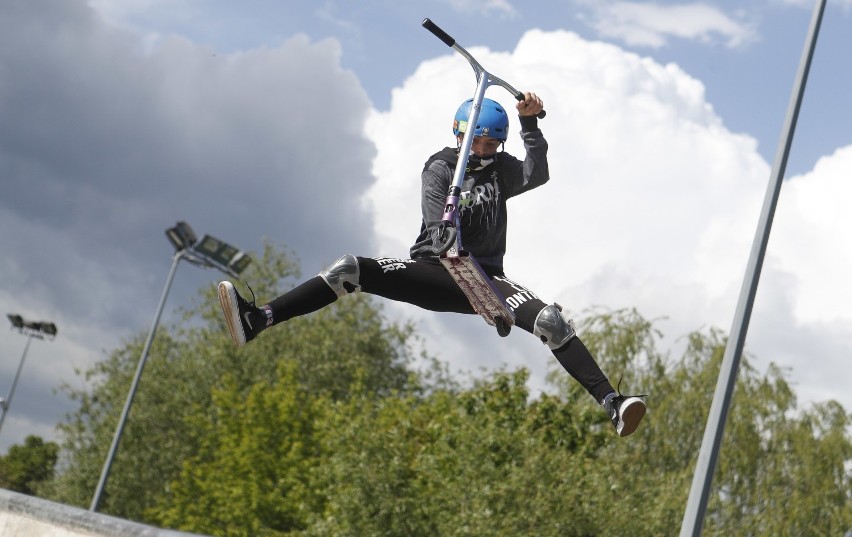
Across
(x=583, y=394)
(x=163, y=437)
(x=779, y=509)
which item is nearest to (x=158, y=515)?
(x=163, y=437)

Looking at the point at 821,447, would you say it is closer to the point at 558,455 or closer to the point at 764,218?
the point at 558,455

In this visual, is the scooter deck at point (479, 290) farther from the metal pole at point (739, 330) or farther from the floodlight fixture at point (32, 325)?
the floodlight fixture at point (32, 325)

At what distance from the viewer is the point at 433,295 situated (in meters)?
6.16

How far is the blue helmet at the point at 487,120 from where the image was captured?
5.92 metres

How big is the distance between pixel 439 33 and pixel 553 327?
1.63 metres

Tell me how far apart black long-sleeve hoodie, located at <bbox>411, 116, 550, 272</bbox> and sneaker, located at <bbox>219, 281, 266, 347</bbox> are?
1042 mm

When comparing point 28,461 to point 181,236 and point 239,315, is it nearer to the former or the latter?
point 181,236

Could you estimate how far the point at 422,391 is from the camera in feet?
156

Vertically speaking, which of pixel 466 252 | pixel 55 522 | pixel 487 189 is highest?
pixel 487 189

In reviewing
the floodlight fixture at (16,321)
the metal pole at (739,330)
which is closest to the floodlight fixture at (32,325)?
the floodlight fixture at (16,321)

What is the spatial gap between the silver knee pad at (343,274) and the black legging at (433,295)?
0.03 metres

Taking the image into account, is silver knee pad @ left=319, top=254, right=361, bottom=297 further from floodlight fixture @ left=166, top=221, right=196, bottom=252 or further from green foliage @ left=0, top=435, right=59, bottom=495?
green foliage @ left=0, top=435, right=59, bottom=495

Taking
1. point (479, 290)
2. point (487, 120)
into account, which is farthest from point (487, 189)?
point (479, 290)

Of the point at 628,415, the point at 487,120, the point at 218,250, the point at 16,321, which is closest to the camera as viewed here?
the point at 628,415
